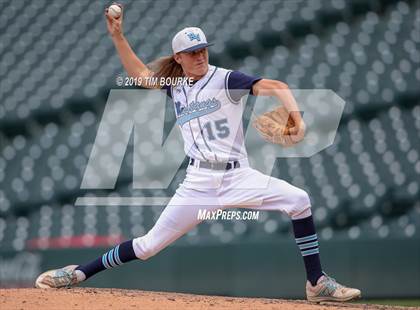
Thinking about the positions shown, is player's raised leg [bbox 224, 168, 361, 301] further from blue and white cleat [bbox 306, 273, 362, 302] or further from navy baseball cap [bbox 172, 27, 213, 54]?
navy baseball cap [bbox 172, 27, 213, 54]

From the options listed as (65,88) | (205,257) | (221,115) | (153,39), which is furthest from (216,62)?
(221,115)

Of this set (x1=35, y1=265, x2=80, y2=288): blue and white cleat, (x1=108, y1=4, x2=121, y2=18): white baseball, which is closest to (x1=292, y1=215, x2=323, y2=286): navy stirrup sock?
(x1=35, y1=265, x2=80, y2=288): blue and white cleat

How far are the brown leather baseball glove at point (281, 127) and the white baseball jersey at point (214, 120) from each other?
131 mm

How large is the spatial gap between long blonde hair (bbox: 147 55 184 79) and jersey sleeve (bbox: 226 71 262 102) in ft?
1.30

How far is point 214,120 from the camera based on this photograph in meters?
→ 4.38

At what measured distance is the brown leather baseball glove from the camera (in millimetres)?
4184

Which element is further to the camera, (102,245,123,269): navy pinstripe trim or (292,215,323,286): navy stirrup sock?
(102,245,123,269): navy pinstripe trim

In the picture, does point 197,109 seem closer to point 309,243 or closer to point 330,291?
point 309,243

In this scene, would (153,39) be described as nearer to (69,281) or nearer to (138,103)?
(138,103)

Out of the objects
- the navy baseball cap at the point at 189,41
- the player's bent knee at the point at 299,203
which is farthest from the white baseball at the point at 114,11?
the player's bent knee at the point at 299,203

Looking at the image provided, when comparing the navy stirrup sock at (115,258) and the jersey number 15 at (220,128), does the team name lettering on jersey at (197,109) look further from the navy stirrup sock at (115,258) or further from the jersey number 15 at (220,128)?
the navy stirrup sock at (115,258)

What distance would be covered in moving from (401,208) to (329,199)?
24.0 inches

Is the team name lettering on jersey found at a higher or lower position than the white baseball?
lower

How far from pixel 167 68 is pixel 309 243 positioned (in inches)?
48.0
